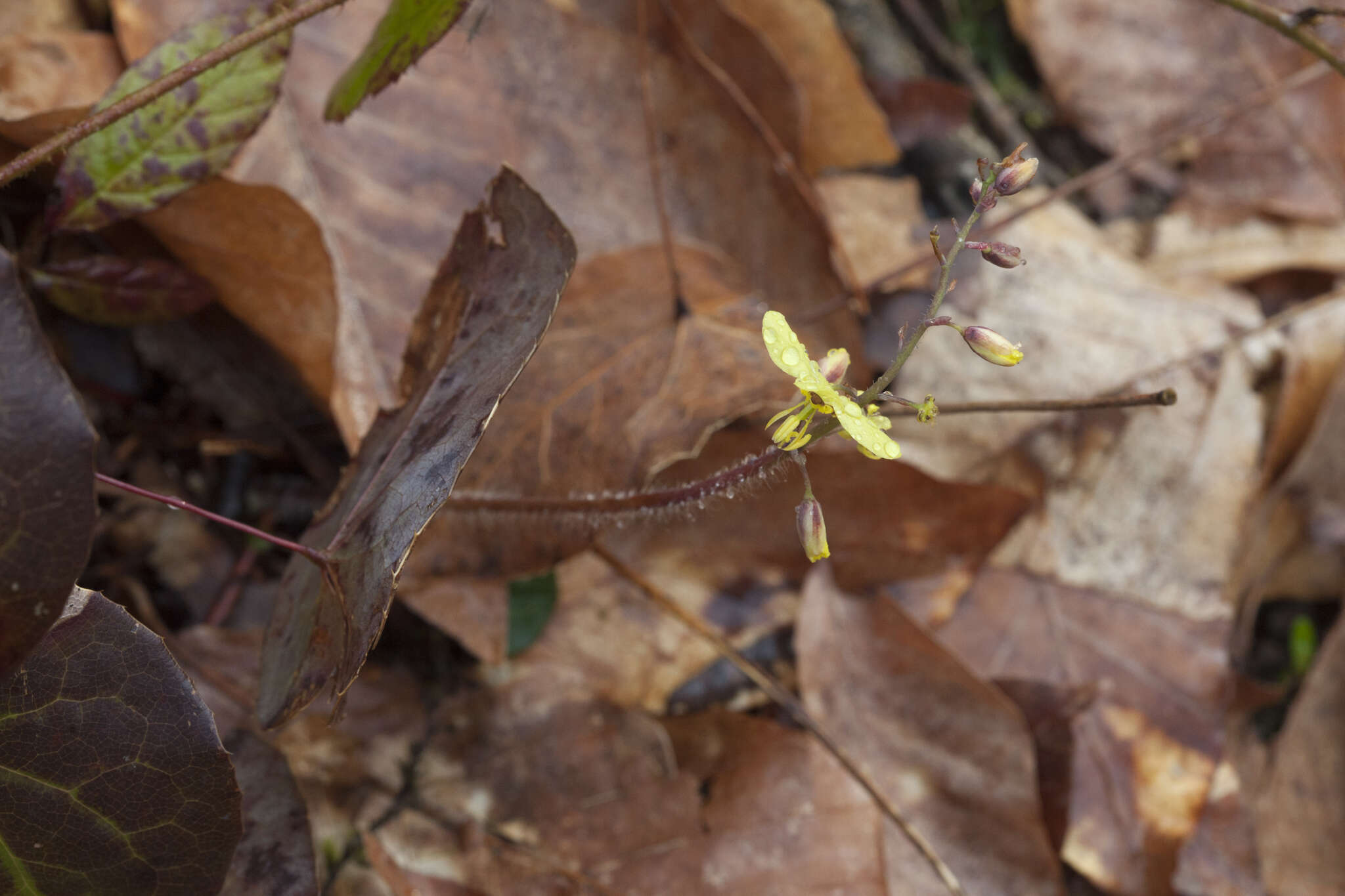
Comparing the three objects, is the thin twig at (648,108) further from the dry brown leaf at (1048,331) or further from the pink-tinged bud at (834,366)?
the pink-tinged bud at (834,366)

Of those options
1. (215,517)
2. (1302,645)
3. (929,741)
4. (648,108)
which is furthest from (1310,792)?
(215,517)

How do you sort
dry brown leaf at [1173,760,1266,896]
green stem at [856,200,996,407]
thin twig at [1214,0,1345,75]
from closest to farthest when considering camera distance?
green stem at [856,200,996,407], thin twig at [1214,0,1345,75], dry brown leaf at [1173,760,1266,896]

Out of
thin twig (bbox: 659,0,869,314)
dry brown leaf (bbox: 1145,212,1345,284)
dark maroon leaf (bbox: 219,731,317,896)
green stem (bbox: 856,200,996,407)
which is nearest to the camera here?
green stem (bbox: 856,200,996,407)

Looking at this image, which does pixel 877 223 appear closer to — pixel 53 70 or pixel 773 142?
pixel 773 142

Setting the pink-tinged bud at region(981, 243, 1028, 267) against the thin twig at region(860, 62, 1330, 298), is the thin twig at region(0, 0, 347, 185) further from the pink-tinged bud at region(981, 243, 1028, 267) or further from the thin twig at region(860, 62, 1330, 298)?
the thin twig at region(860, 62, 1330, 298)

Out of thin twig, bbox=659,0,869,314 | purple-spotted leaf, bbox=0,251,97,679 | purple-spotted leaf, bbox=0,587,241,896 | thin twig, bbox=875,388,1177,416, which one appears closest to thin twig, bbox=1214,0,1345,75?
thin twig, bbox=875,388,1177,416
